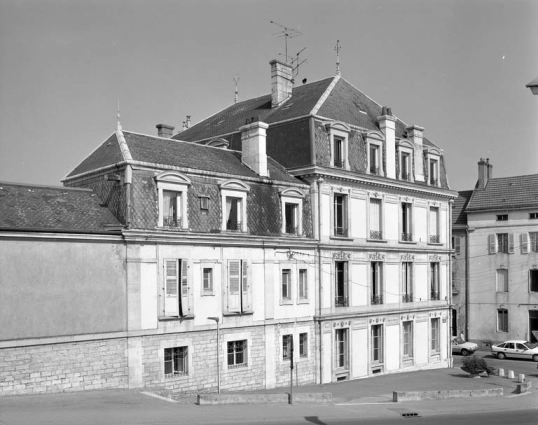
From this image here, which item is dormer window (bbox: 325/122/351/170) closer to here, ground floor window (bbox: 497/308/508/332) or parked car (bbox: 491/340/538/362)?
parked car (bbox: 491/340/538/362)

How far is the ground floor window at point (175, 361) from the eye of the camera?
25.0 meters

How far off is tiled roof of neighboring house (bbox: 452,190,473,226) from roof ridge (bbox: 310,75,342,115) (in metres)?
21.4

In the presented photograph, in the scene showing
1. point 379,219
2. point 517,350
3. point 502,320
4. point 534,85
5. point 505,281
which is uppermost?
point 534,85

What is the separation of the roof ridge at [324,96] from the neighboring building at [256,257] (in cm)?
12

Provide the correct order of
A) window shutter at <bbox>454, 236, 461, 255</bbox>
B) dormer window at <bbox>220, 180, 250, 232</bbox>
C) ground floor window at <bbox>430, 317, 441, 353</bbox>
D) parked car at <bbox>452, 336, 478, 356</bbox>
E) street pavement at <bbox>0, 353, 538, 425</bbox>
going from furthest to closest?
window shutter at <bbox>454, 236, 461, 255</bbox>, parked car at <bbox>452, 336, 478, 356</bbox>, ground floor window at <bbox>430, 317, 441, 353</bbox>, dormer window at <bbox>220, 180, 250, 232</bbox>, street pavement at <bbox>0, 353, 538, 425</bbox>

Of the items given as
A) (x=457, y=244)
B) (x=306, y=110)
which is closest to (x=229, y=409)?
(x=306, y=110)

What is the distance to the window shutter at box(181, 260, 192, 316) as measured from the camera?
25406 millimetres

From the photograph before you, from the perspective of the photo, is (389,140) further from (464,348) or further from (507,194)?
(507,194)

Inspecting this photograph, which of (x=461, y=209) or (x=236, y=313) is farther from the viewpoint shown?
(x=461, y=209)

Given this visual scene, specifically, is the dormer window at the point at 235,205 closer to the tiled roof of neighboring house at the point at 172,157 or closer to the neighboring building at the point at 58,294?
the tiled roof of neighboring house at the point at 172,157

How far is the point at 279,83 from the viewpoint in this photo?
37.6 m

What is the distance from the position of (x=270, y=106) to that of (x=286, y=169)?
7273mm

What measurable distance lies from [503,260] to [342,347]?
23.6 meters

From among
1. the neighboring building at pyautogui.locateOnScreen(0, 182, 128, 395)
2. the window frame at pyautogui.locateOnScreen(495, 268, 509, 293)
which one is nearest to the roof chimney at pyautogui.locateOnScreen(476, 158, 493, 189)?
the window frame at pyautogui.locateOnScreen(495, 268, 509, 293)
